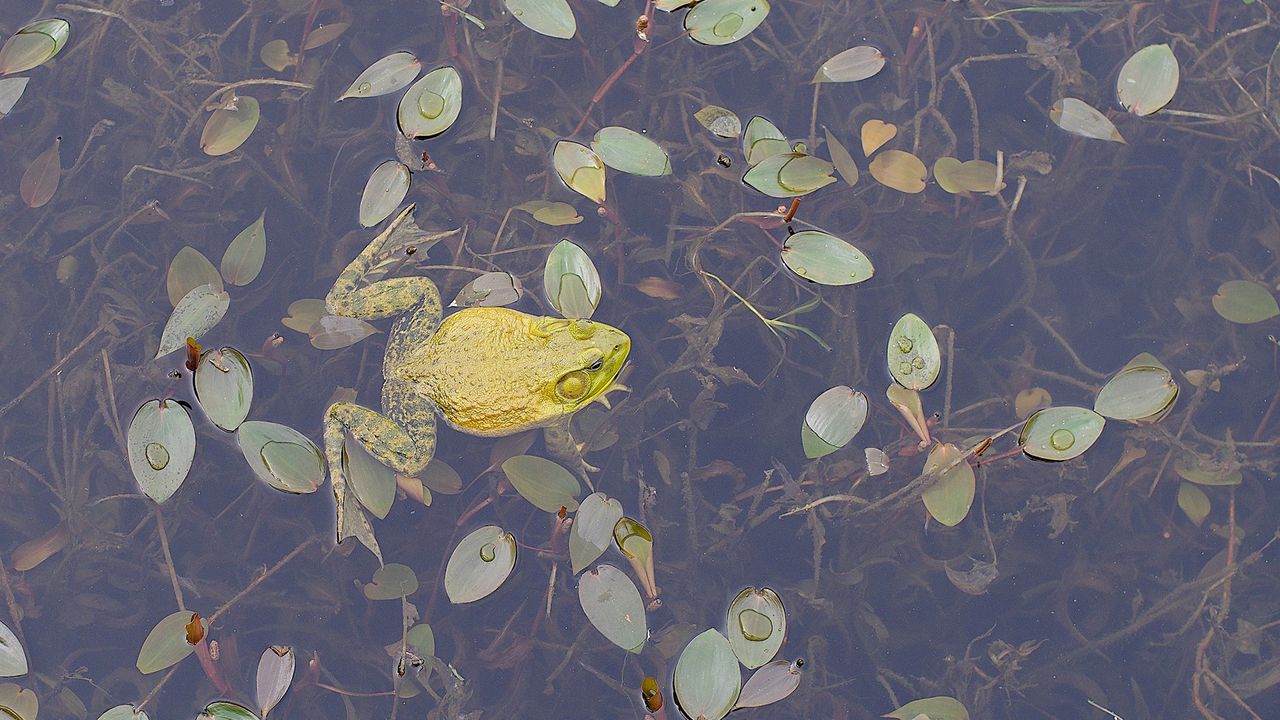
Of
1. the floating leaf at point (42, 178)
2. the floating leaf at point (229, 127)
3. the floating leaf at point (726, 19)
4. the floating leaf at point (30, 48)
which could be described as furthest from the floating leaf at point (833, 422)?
the floating leaf at point (30, 48)

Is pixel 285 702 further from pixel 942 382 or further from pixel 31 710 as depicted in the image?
pixel 942 382

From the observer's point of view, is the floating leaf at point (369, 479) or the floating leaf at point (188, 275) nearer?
the floating leaf at point (369, 479)

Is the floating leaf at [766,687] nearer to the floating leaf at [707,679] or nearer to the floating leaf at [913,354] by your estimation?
the floating leaf at [707,679]

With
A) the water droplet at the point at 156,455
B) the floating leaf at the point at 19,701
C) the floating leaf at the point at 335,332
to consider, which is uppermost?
the floating leaf at the point at 335,332

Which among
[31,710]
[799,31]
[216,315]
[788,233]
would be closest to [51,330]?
[216,315]

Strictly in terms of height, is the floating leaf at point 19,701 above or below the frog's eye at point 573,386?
below

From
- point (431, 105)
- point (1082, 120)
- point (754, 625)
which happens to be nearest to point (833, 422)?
point (754, 625)

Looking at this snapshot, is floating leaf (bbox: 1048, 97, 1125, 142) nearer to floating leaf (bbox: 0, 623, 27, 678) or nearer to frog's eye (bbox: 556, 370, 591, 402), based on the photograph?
frog's eye (bbox: 556, 370, 591, 402)

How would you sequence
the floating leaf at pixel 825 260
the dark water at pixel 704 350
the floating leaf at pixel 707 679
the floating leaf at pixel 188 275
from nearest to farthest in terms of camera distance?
the floating leaf at pixel 707 679
the dark water at pixel 704 350
the floating leaf at pixel 825 260
the floating leaf at pixel 188 275
